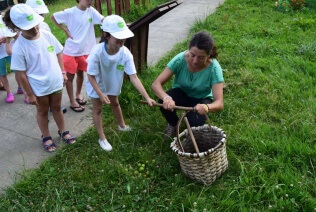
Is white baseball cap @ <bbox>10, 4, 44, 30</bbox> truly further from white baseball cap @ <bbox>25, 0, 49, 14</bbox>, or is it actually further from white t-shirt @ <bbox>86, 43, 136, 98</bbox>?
white baseball cap @ <bbox>25, 0, 49, 14</bbox>

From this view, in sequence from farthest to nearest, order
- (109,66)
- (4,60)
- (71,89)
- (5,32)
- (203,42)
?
(4,60), (71,89), (5,32), (109,66), (203,42)

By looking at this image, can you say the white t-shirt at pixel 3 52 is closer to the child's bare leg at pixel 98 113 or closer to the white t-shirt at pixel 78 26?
the white t-shirt at pixel 78 26

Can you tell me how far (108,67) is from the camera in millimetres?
3156

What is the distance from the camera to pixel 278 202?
256 centimetres

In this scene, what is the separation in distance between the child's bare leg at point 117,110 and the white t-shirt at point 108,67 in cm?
13

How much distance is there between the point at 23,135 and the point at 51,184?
108 cm

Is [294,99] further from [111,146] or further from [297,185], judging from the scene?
[111,146]

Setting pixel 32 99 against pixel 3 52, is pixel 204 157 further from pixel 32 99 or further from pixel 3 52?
pixel 3 52

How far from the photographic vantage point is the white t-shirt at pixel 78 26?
3.88 m

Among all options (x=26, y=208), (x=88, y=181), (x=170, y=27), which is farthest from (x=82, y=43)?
(x=170, y=27)

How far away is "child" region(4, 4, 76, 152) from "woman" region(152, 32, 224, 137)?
983 mm

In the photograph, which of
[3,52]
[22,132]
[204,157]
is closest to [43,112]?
[22,132]

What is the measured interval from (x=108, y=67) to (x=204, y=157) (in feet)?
4.13

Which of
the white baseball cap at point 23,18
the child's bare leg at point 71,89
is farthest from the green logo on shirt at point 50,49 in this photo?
the child's bare leg at point 71,89
